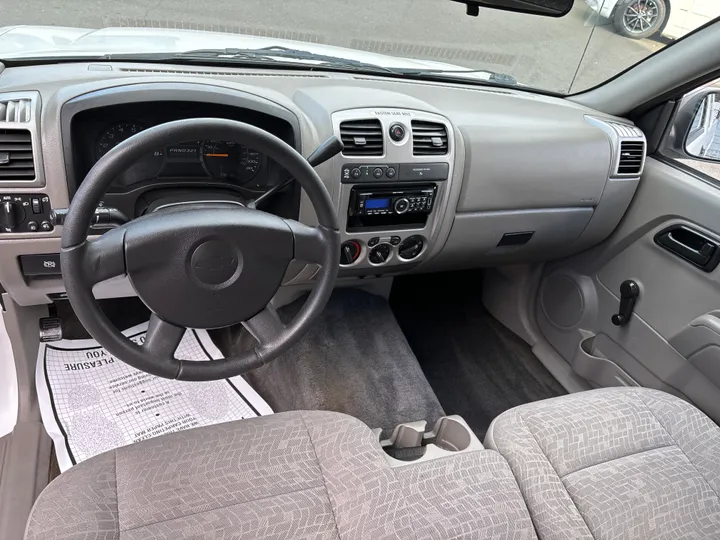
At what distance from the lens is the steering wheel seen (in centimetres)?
90

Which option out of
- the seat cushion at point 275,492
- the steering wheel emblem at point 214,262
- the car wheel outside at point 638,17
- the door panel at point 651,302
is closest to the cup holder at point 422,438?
the seat cushion at point 275,492

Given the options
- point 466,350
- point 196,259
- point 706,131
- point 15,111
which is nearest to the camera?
point 196,259

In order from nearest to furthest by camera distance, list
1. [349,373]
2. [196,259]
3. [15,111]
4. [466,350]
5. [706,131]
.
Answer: [196,259] < [15,111] < [706,131] < [349,373] < [466,350]

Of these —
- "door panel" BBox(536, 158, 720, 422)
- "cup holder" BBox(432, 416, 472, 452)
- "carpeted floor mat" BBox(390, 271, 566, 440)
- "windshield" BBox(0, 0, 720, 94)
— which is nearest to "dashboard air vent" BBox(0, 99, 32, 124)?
"windshield" BBox(0, 0, 720, 94)

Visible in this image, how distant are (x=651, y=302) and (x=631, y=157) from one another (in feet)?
1.57

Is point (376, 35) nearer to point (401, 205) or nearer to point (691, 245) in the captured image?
point (401, 205)

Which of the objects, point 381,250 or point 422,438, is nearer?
point 422,438

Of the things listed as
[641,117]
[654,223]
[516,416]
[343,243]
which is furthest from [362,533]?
[641,117]

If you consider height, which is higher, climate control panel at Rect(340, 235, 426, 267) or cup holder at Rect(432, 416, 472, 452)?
climate control panel at Rect(340, 235, 426, 267)

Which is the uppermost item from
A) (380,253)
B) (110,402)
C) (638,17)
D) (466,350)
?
(638,17)

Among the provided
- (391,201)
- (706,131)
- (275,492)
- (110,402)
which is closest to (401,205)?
(391,201)

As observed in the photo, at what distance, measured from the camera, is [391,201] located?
5.22 ft

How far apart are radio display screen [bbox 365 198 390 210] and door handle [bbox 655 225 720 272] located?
95 centimetres

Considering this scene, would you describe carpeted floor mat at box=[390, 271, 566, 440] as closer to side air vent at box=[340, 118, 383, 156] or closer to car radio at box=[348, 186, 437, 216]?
car radio at box=[348, 186, 437, 216]
